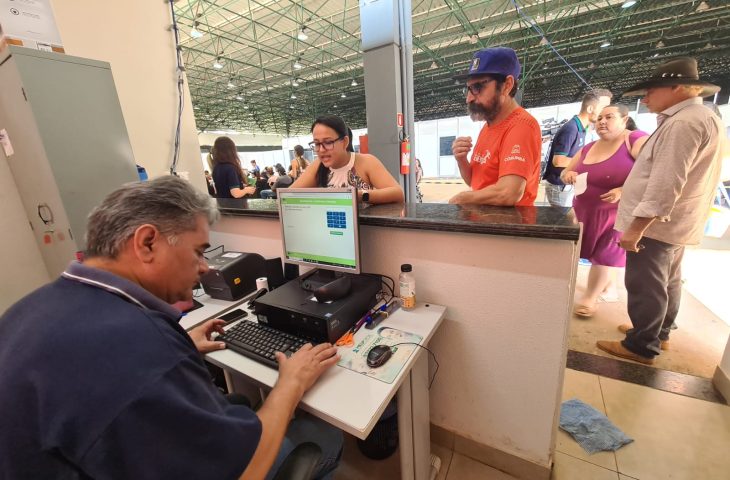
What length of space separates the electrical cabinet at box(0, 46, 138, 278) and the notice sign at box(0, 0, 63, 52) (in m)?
0.18

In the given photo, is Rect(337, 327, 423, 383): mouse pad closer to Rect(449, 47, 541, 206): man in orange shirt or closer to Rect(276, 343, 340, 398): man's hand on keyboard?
Rect(276, 343, 340, 398): man's hand on keyboard

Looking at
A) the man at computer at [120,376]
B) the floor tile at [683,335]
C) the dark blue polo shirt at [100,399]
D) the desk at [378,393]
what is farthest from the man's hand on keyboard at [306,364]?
the floor tile at [683,335]

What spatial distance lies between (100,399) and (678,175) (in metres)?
2.19

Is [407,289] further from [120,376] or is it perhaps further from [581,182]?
[581,182]

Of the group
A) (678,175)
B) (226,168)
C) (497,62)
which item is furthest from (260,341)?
(226,168)

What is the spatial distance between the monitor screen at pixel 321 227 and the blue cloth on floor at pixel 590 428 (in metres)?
1.32

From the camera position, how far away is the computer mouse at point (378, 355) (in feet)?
3.06

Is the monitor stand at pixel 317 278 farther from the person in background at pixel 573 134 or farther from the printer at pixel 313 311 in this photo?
the person in background at pixel 573 134

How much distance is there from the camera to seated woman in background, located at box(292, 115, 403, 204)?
1625 millimetres

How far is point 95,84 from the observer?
170 centimetres

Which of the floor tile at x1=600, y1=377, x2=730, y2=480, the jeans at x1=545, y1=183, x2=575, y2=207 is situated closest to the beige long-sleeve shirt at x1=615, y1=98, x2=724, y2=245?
the floor tile at x1=600, y1=377, x2=730, y2=480

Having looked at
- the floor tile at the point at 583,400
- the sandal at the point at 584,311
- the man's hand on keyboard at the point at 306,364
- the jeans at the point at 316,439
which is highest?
the man's hand on keyboard at the point at 306,364

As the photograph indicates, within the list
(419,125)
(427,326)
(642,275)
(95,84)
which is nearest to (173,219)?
(427,326)

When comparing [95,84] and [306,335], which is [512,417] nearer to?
[306,335]
